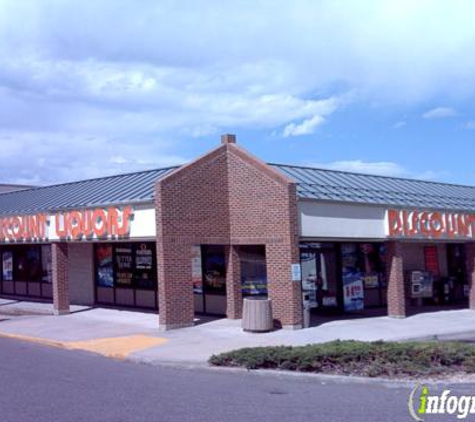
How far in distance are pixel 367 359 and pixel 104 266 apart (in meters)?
16.4

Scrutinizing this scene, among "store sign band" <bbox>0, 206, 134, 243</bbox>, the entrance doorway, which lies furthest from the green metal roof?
the entrance doorway

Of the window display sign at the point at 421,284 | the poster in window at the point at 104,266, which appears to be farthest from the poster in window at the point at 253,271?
the window display sign at the point at 421,284

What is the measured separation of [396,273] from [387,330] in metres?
3.79

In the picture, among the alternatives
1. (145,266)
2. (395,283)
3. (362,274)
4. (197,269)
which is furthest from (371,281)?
(145,266)

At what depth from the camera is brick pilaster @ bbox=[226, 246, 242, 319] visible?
22.5 meters

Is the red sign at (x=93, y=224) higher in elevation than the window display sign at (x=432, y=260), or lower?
higher

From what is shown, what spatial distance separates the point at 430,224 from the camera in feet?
82.9

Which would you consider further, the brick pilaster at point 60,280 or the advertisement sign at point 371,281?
the advertisement sign at point 371,281

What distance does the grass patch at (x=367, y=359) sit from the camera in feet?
40.2

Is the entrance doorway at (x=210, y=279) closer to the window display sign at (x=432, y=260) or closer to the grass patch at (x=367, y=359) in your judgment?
the grass patch at (x=367, y=359)

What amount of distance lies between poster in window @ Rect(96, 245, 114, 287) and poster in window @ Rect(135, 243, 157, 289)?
5.32ft

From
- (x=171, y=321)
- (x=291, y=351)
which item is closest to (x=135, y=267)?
(x=171, y=321)

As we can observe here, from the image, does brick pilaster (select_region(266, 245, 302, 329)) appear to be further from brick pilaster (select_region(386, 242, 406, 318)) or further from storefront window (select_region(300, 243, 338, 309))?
brick pilaster (select_region(386, 242, 406, 318))

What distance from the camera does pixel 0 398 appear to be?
10.3 m
